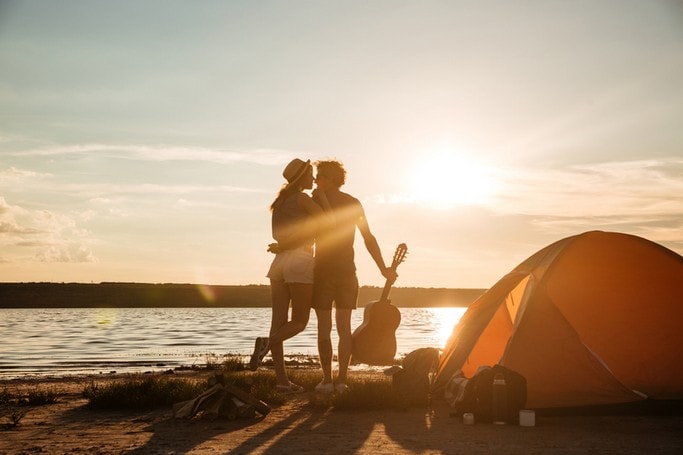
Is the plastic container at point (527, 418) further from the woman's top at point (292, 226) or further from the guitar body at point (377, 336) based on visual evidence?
the woman's top at point (292, 226)

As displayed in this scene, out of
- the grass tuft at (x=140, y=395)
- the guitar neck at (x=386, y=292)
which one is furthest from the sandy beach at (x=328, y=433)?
the guitar neck at (x=386, y=292)

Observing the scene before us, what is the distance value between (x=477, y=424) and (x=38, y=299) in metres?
125

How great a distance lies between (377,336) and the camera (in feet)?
31.7

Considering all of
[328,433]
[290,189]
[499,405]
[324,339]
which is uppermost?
[290,189]

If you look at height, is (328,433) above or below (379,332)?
below

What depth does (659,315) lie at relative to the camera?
861cm

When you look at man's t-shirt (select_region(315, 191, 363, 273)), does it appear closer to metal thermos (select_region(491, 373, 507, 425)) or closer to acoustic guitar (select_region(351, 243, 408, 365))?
acoustic guitar (select_region(351, 243, 408, 365))

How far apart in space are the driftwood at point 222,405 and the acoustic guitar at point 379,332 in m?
2.08

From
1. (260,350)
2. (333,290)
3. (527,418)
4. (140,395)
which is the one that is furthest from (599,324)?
(140,395)

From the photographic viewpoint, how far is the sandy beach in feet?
20.4

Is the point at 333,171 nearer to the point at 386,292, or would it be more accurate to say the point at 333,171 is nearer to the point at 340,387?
the point at 386,292

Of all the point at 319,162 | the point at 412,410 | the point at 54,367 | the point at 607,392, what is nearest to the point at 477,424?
the point at 412,410

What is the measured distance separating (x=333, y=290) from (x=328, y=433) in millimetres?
2476

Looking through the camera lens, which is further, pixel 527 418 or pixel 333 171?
pixel 333 171
